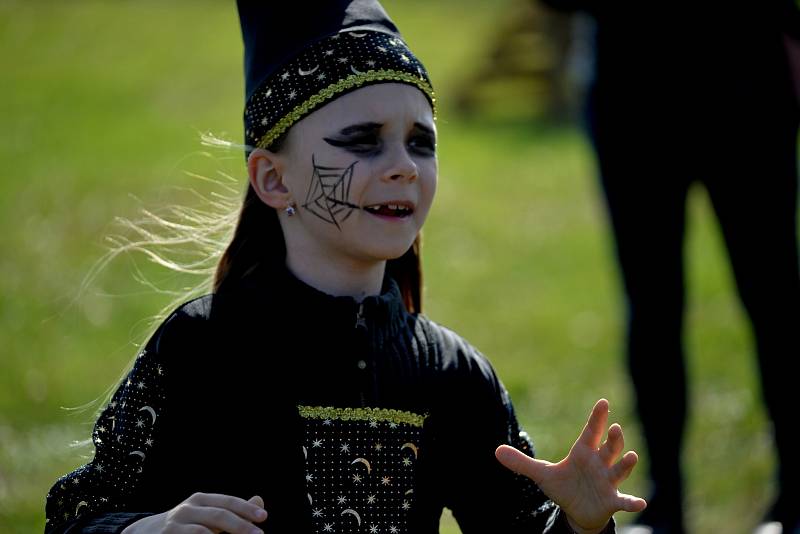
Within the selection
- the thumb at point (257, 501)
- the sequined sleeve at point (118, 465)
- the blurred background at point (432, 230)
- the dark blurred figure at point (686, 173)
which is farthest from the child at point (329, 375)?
the dark blurred figure at point (686, 173)

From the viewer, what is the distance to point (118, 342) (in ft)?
21.5

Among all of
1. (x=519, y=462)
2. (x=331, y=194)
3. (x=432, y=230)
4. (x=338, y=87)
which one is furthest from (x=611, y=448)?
(x=432, y=230)

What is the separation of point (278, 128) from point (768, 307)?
195 cm

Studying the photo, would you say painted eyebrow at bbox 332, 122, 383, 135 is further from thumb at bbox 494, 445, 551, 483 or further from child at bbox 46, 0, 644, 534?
thumb at bbox 494, 445, 551, 483

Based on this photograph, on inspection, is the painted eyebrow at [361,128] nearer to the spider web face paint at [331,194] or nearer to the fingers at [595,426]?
the spider web face paint at [331,194]

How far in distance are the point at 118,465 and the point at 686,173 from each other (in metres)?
2.27

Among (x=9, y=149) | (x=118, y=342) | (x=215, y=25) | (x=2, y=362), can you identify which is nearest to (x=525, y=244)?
(x=118, y=342)

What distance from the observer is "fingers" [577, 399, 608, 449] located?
2.47 m

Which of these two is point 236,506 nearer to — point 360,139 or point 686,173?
point 360,139

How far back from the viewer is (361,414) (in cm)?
266

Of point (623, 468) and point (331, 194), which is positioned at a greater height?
point (331, 194)

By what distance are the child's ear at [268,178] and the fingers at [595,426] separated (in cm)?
87

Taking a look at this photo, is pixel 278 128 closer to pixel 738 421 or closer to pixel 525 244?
pixel 738 421

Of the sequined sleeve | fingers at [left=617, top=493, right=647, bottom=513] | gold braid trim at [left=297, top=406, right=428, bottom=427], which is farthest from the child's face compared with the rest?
fingers at [left=617, top=493, right=647, bottom=513]
